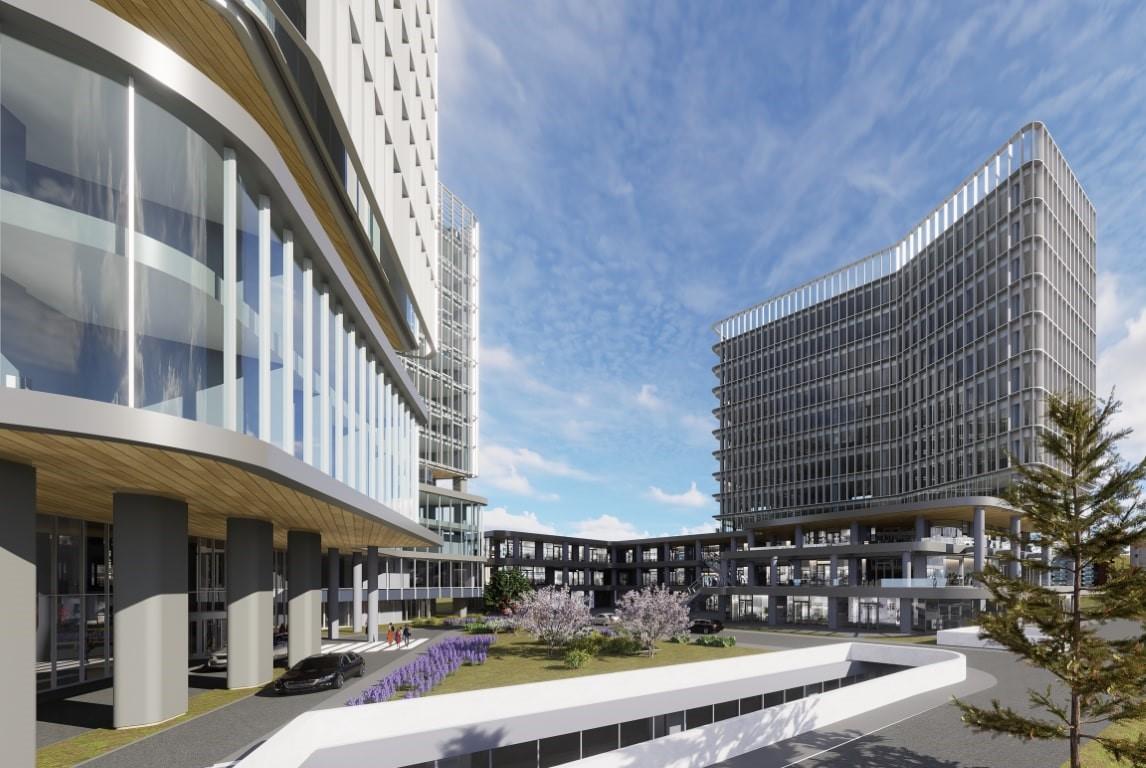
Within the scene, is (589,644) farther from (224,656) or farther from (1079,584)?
(1079,584)

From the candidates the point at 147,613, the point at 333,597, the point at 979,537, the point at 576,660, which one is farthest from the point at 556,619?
the point at 979,537

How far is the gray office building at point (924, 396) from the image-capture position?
198 feet

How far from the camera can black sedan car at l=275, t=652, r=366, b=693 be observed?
22.7 metres

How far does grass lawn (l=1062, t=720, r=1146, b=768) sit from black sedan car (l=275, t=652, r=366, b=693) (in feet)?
67.4

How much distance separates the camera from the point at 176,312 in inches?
527

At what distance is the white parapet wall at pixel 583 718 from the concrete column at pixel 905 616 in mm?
29057

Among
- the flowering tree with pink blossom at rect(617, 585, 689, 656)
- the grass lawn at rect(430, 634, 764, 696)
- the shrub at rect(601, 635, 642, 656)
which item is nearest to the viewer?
the grass lawn at rect(430, 634, 764, 696)

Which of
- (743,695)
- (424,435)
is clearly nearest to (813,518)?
(424,435)

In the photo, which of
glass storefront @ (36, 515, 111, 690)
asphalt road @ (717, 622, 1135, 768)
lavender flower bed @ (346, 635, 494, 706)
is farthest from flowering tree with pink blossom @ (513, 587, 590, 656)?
glass storefront @ (36, 515, 111, 690)

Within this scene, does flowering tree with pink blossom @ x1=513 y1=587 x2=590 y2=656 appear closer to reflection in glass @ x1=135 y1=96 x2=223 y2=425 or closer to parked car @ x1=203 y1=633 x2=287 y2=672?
parked car @ x1=203 y1=633 x2=287 y2=672

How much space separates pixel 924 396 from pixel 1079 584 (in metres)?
67.3

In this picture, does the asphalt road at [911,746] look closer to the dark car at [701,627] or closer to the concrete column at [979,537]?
the dark car at [701,627]

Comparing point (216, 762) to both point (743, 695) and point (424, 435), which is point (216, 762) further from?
point (424, 435)

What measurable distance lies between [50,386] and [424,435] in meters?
60.1
